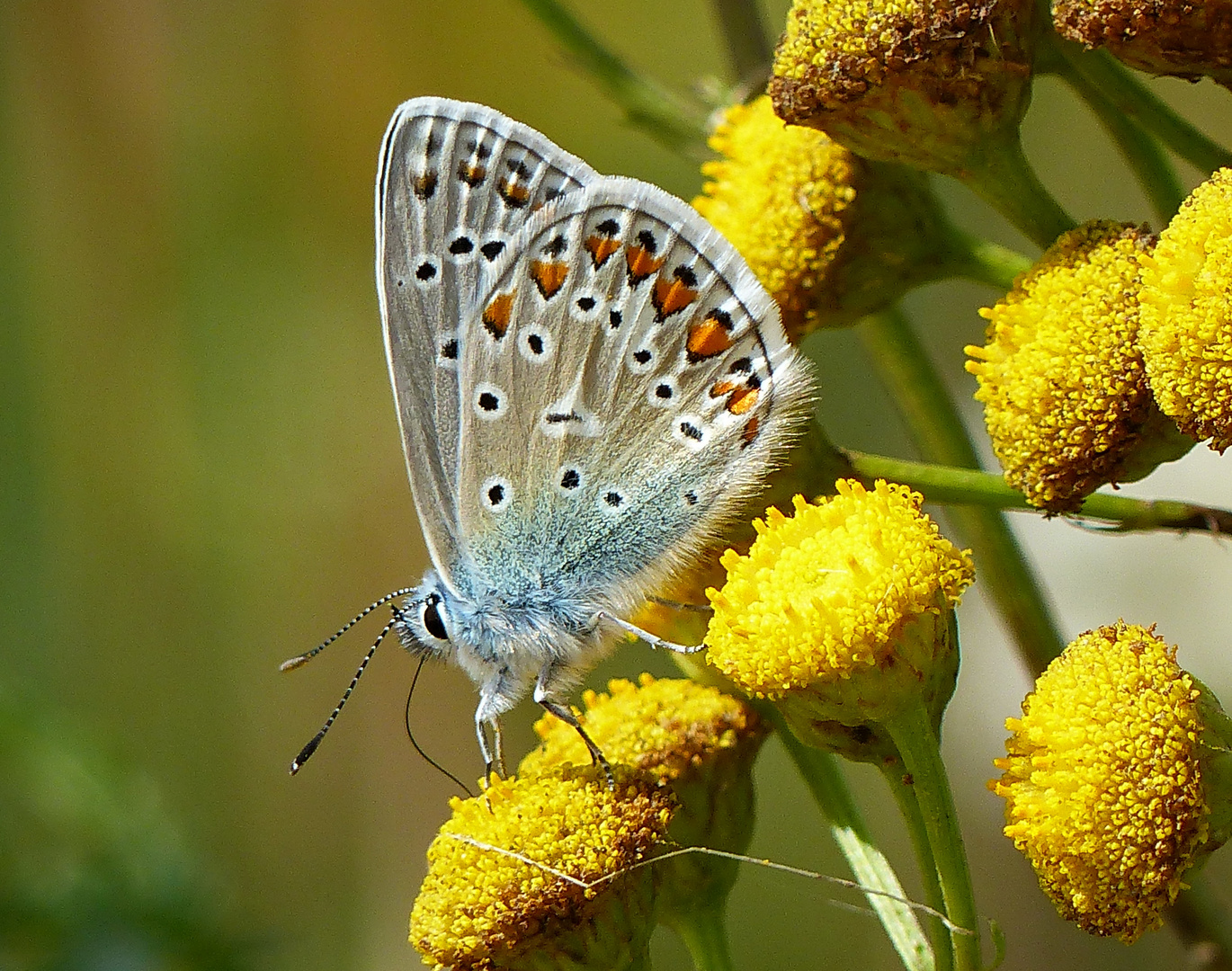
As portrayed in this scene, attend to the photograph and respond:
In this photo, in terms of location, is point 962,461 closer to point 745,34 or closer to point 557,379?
point 557,379

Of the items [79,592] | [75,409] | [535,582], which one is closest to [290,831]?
[79,592]

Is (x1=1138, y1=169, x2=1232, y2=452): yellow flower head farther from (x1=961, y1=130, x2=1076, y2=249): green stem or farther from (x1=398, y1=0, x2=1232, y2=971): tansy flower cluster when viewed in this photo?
(x1=961, y1=130, x2=1076, y2=249): green stem

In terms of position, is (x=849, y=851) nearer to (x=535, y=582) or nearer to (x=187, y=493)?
(x=535, y=582)

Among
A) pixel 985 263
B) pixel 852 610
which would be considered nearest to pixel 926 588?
pixel 852 610

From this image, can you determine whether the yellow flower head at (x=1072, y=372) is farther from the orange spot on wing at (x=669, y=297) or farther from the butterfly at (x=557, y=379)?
the orange spot on wing at (x=669, y=297)

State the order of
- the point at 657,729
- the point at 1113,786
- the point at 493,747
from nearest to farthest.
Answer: the point at 1113,786 < the point at 657,729 < the point at 493,747

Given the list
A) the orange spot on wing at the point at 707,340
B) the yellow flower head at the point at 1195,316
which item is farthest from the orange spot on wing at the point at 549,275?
the yellow flower head at the point at 1195,316
